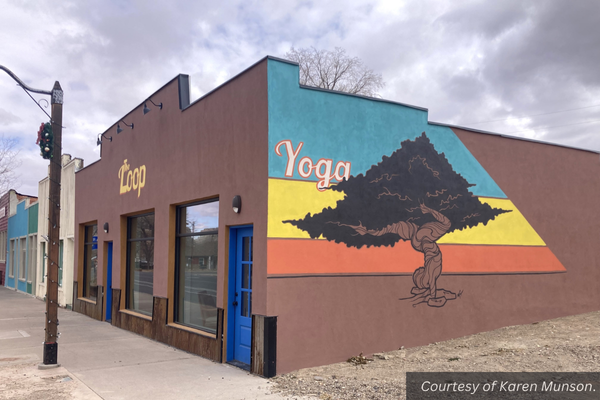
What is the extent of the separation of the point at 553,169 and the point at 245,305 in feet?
27.4

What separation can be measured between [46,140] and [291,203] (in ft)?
15.2

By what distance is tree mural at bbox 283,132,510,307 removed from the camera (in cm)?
926

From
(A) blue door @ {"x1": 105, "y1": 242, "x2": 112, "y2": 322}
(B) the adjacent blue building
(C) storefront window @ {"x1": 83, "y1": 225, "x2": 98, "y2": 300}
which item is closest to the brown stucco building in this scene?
(A) blue door @ {"x1": 105, "y1": 242, "x2": 112, "y2": 322}

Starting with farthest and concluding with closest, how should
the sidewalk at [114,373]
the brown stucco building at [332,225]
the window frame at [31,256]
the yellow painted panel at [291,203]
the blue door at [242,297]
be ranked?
the window frame at [31,256] → the blue door at [242,297] → the brown stucco building at [332,225] → the yellow painted panel at [291,203] → the sidewalk at [114,373]

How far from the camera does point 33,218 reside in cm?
2686

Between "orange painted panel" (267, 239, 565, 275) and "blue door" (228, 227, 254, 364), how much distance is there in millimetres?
898

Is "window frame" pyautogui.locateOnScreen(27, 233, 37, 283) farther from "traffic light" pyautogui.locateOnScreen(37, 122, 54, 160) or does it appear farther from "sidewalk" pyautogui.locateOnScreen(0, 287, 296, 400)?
"traffic light" pyautogui.locateOnScreen(37, 122, 54, 160)

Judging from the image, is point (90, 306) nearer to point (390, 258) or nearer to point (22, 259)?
point (390, 258)

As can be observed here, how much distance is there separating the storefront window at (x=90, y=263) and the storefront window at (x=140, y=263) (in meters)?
3.47

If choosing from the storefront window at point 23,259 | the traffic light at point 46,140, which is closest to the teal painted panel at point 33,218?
the storefront window at point 23,259

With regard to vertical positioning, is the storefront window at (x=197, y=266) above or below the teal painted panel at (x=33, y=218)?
below

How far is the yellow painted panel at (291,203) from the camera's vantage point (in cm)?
841

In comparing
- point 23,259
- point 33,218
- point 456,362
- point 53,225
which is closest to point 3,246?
point 23,259

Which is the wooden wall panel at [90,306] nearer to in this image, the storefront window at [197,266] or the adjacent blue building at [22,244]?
the storefront window at [197,266]
